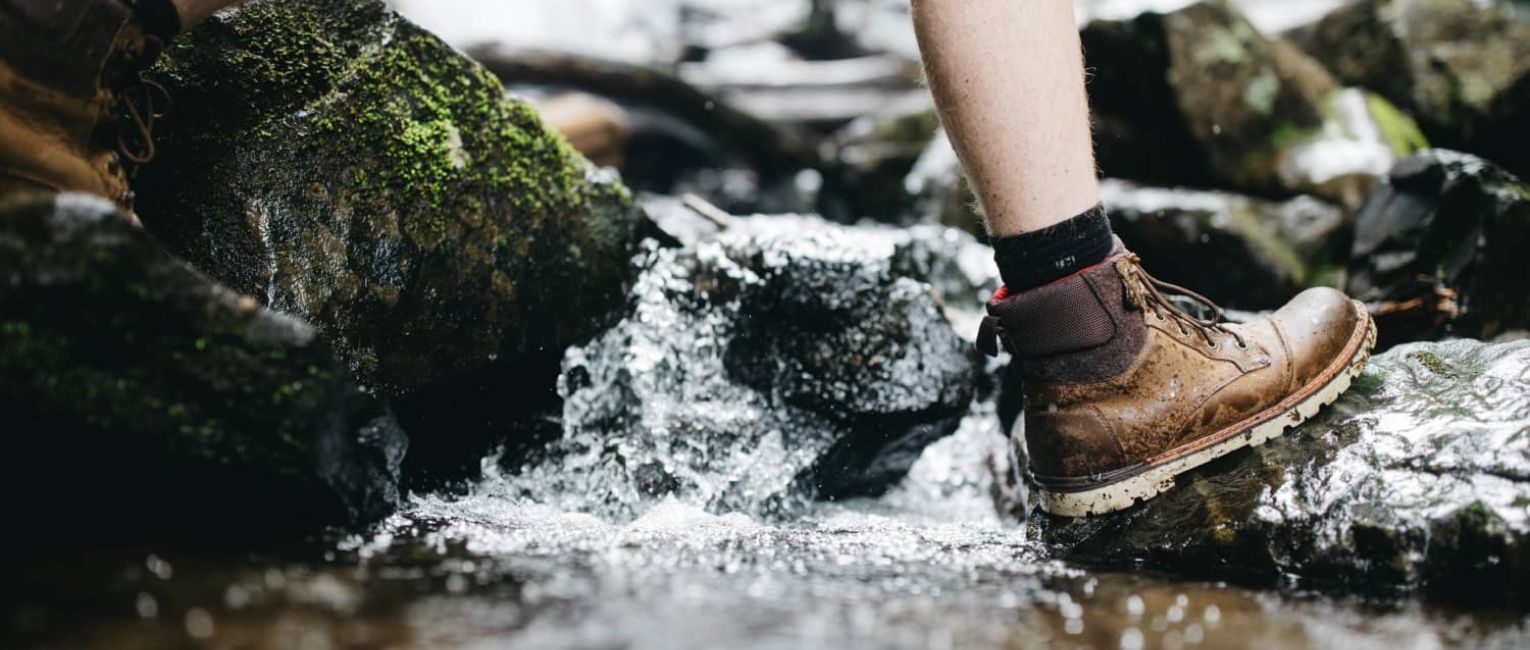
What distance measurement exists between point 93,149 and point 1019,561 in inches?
80.6

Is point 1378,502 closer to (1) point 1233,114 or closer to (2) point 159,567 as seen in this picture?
(2) point 159,567

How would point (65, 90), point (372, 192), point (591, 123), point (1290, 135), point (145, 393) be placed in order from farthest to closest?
point (591, 123)
point (1290, 135)
point (372, 192)
point (65, 90)
point (145, 393)

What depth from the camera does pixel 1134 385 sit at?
80.6 inches

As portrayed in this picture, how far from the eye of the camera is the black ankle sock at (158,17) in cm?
175

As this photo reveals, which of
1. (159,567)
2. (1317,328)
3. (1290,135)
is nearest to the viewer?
(159,567)

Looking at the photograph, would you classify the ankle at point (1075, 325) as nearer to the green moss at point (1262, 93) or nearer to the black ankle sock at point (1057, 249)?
the black ankle sock at point (1057, 249)

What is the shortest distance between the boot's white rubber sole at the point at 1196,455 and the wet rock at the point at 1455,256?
2.00m

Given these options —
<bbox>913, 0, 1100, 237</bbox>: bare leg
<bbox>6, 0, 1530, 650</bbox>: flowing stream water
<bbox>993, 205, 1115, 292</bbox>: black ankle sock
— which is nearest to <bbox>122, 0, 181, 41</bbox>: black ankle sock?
<bbox>6, 0, 1530, 650</bbox>: flowing stream water

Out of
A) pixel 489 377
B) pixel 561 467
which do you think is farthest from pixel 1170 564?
pixel 489 377

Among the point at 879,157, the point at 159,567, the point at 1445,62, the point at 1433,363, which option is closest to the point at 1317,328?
the point at 1433,363

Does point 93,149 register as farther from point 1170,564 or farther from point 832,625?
point 1170,564

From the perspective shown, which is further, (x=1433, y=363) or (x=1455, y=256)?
(x=1455, y=256)

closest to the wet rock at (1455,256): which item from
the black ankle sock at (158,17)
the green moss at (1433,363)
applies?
the green moss at (1433,363)

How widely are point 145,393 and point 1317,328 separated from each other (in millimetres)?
2521
